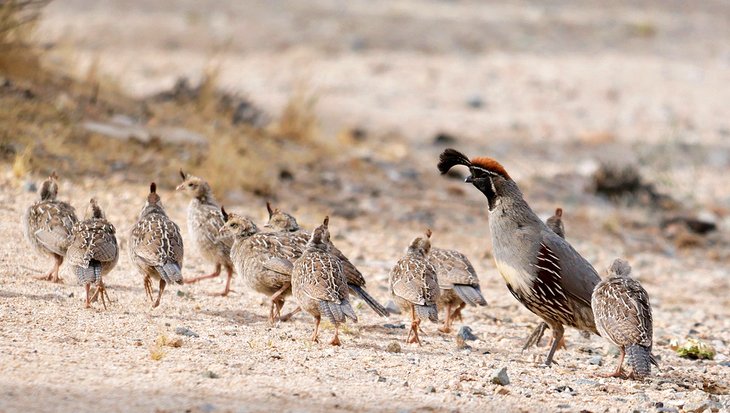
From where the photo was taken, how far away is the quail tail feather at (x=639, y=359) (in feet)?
25.3

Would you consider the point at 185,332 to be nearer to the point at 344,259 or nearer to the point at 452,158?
the point at 344,259

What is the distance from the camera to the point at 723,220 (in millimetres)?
15734

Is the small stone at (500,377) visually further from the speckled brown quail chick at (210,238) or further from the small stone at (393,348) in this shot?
the speckled brown quail chick at (210,238)

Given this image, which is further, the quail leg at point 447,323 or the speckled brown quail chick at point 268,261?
the quail leg at point 447,323

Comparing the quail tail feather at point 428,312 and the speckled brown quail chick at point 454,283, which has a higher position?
the speckled brown quail chick at point 454,283

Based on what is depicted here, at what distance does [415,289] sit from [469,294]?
59cm

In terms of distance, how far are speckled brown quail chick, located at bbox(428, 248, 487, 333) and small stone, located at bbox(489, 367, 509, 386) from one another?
1.36m

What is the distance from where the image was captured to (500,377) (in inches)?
292

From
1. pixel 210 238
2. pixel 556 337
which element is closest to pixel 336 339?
pixel 556 337

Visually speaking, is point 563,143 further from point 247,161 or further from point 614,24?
point 614,24

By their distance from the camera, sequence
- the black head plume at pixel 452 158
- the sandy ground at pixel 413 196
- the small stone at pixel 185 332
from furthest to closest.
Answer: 1. the black head plume at pixel 452 158
2. the small stone at pixel 185 332
3. the sandy ground at pixel 413 196

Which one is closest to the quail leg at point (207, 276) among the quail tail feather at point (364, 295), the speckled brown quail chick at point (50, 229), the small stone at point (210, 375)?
the speckled brown quail chick at point (50, 229)

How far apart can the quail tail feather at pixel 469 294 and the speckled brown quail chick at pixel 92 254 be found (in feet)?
8.54

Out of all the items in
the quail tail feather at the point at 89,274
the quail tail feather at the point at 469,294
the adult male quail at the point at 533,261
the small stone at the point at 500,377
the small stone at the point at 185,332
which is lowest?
the small stone at the point at 185,332
